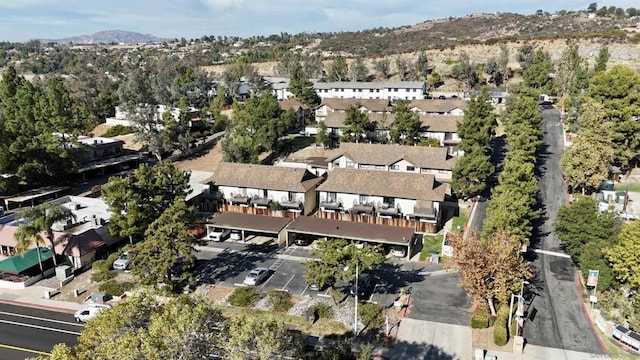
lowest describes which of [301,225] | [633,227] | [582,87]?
[301,225]

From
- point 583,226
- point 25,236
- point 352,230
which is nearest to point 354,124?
point 352,230

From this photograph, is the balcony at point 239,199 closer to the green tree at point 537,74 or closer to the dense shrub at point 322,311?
the dense shrub at point 322,311

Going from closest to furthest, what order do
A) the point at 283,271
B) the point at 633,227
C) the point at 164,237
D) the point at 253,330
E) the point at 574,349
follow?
the point at 253,330, the point at 574,349, the point at 633,227, the point at 164,237, the point at 283,271

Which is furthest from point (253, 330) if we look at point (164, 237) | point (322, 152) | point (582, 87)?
point (582, 87)

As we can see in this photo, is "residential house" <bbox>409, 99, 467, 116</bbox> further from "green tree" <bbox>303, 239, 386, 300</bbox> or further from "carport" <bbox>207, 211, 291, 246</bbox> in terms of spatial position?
"green tree" <bbox>303, 239, 386, 300</bbox>

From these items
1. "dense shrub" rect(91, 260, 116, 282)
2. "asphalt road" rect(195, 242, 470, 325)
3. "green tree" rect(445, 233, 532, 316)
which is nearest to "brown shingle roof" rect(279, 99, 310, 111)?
"asphalt road" rect(195, 242, 470, 325)

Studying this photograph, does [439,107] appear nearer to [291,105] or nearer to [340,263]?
[291,105]

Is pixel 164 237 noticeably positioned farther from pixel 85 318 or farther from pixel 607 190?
pixel 607 190
